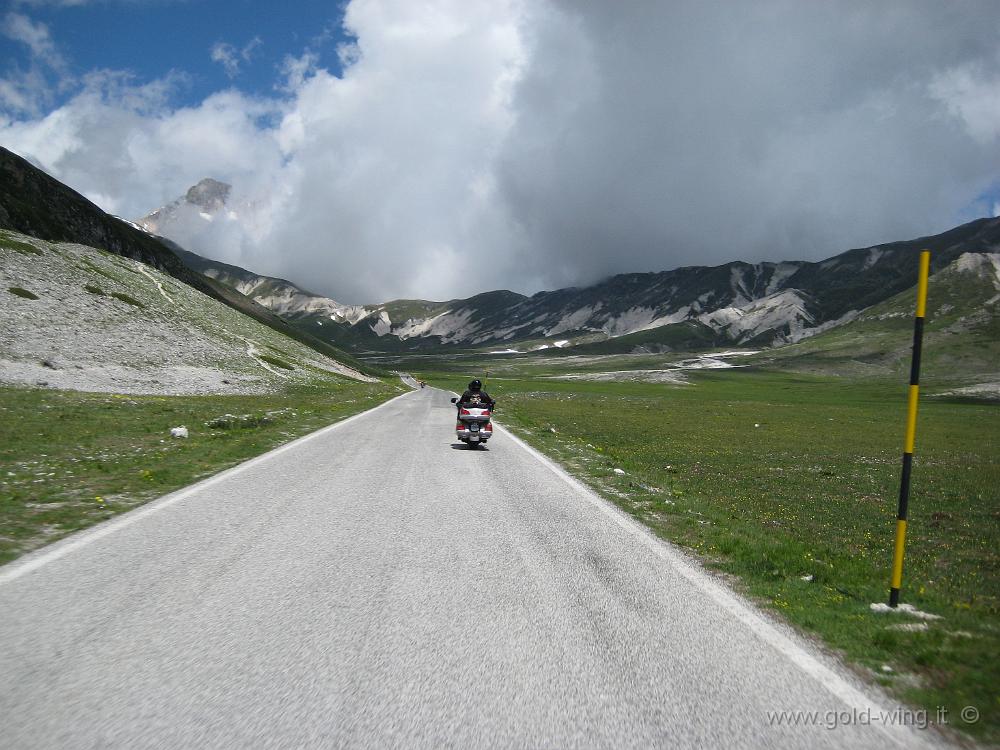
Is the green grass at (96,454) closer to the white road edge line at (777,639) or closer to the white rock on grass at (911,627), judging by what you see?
the white road edge line at (777,639)

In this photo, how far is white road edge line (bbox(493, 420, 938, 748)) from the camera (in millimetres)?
4236

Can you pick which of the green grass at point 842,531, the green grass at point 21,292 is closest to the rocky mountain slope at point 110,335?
the green grass at point 21,292

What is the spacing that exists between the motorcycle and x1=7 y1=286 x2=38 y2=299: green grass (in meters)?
52.2

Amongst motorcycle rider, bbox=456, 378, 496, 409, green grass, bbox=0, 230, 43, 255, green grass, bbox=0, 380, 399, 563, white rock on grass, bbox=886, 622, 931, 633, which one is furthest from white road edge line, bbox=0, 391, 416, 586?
green grass, bbox=0, 230, 43, 255

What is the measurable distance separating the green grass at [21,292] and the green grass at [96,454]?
2768 centimetres

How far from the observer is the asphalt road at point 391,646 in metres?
4.02

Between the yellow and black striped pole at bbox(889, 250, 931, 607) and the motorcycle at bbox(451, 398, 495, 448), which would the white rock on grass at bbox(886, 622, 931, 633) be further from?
the motorcycle at bbox(451, 398, 495, 448)

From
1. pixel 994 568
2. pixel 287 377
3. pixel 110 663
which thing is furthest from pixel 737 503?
pixel 287 377

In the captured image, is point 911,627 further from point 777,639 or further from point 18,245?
point 18,245

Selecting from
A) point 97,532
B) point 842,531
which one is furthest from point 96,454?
point 842,531

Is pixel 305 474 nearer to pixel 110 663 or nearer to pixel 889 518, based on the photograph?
pixel 110 663

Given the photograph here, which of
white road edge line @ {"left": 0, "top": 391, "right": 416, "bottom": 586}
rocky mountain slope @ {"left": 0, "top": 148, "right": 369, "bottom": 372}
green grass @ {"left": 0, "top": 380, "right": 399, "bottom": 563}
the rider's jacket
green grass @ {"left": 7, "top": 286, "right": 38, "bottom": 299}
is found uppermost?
rocky mountain slope @ {"left": 0, "top": 148, "right": 369, "bottom": 372}

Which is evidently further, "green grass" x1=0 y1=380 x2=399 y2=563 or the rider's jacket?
the rider's jacket

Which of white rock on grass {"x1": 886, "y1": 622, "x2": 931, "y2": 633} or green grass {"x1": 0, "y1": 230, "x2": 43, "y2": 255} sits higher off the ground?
green grass {"x1": 0, "y1": 230, "x2": 43, "y2": 255}
